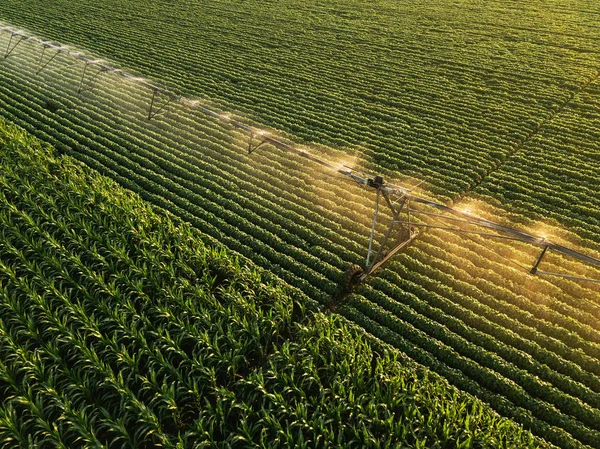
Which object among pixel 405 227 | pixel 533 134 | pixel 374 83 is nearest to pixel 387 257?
pixel 405 227

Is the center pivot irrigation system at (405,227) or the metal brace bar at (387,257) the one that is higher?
the center pivot irrigation system at (405,227)

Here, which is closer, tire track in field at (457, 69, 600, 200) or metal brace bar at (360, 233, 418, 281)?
metal brace bar at (360, 233, 418, 281)

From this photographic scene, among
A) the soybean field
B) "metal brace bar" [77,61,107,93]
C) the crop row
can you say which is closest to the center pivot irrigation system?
the soybean field

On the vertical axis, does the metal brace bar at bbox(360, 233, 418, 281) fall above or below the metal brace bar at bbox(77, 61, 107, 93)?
below

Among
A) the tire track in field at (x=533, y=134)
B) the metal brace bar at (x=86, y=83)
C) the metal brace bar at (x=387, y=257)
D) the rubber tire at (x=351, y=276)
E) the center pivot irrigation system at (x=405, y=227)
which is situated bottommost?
the rubber tire at (x=351, y=276)

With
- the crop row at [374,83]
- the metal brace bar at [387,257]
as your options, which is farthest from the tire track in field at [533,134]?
the metal brace bar at [387,257]

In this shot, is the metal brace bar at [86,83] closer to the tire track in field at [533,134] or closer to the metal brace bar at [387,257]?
the metal brace bar at [387,257]

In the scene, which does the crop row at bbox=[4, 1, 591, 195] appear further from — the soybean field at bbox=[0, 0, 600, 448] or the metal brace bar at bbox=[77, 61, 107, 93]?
the metal brace bar at bbox=[77, 61, 107, 93]

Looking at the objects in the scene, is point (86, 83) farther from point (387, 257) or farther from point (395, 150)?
point (387, 257)
